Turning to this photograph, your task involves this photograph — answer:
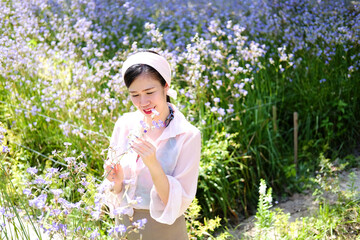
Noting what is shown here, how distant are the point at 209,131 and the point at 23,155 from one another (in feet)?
4.98

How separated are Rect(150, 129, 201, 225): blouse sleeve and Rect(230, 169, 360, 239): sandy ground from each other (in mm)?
1339

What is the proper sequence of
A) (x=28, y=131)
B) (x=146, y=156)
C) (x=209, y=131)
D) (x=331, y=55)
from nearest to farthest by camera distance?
1. (x=146, y=156)
2. (x=209, y=131)
3. (x=28, y=131)
4. (x=331, y=55)

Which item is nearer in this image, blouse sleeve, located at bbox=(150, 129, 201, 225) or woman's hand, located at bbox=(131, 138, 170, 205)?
woman's hand, located at bbox=(131, 138, 170, 205)

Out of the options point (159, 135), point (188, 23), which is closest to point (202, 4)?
point (188, 23)

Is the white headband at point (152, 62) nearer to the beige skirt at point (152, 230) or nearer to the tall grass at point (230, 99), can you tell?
the beige skirt at point (152, 230)

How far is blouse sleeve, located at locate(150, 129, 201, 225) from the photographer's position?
2059 millimetres

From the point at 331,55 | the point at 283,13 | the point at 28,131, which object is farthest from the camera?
the point at 283,13

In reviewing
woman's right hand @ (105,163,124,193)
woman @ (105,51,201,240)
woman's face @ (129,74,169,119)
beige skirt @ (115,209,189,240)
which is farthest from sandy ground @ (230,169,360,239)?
woman's face @ (129,74,169,119)

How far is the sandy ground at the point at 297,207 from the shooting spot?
3474 mm

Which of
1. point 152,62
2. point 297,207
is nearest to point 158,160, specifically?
point 152,62

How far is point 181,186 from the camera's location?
A: 2105mm

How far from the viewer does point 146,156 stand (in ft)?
6.23

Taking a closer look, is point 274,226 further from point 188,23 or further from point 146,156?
point 188,23

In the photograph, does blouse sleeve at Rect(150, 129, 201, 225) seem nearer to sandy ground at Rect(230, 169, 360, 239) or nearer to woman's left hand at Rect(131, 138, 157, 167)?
woman's left hand at Rect(131, 138, 157, 167)
